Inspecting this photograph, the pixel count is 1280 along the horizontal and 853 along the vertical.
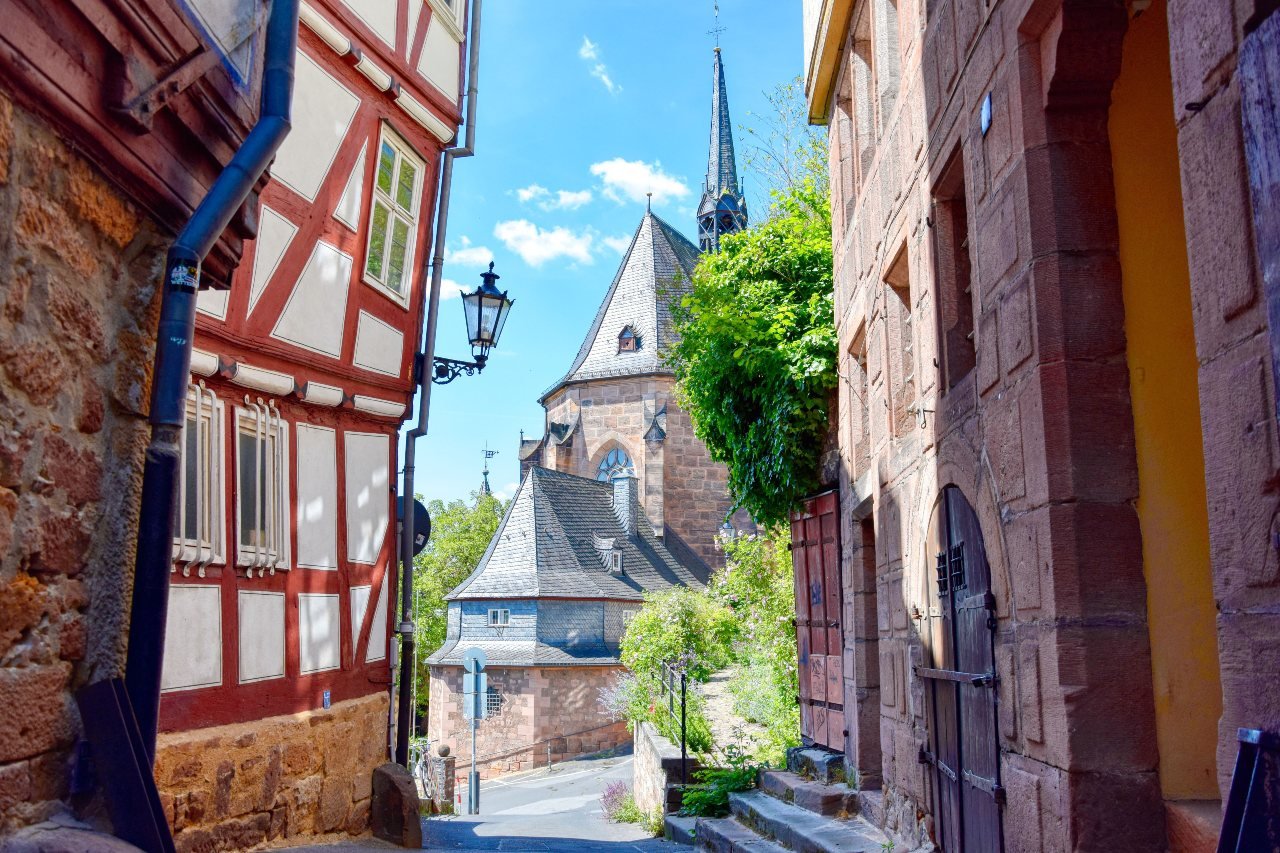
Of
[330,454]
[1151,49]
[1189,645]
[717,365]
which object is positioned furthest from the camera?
[717,365]

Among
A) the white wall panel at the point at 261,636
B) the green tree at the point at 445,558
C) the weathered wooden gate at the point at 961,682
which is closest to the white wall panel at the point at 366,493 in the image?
the white wall panel at the point at 261,636

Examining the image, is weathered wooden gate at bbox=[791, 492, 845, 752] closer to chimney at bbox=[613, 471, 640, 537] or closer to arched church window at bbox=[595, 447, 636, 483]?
chimney at bbox=[613, 471, 640, 537]

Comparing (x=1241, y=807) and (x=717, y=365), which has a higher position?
(x=717, y=365)

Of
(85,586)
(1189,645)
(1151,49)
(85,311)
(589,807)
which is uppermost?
(1151,49)

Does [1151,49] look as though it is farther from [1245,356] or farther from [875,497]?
[875,497]

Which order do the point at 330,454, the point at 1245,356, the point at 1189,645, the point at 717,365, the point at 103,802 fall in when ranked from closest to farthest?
the point at 1245,356 → the point at 103,802 → the point at 1189,645 → the point at 330,454 → the point at 717,365

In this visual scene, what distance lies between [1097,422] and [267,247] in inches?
195

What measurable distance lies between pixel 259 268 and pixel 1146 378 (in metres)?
5.02

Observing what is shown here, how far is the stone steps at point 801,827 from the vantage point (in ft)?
23.4

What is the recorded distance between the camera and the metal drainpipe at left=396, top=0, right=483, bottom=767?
29.5 feet

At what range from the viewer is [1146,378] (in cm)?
386

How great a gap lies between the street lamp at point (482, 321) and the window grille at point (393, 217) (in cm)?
68

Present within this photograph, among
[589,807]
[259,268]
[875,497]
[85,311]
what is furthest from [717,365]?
[589,807]

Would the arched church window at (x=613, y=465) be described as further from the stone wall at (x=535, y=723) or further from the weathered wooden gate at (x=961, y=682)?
the weathered wooden gate at (x=961, y=682)
